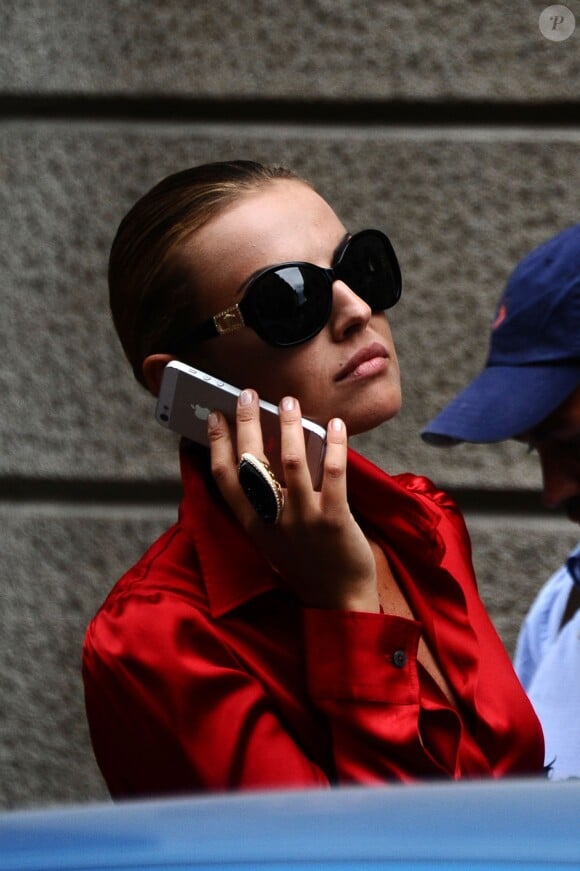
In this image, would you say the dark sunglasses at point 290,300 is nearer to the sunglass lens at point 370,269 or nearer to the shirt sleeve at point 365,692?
the sunglass lens at point 370,269

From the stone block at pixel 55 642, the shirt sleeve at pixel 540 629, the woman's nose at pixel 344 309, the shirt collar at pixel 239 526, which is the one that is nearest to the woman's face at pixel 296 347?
the woman's nose at pixel 344 309

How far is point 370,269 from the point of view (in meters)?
1.93

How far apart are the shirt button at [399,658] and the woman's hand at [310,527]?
7cm

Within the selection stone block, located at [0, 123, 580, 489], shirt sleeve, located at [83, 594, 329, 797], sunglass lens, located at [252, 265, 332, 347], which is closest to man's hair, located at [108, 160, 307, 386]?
sunglass lens, located at [252, 265, 332, 347]

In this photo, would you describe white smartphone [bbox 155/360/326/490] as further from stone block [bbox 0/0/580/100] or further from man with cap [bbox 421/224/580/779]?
stone block [bbox 0/0/580/100]

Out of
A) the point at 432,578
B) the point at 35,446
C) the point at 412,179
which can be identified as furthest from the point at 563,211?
the point at 432,578

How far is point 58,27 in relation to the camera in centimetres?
398

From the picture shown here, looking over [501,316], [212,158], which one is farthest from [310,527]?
[212,158]

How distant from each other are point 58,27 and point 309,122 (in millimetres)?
891

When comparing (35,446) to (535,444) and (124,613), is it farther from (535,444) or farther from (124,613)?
(124,613)

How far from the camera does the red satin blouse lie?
66.4 inches

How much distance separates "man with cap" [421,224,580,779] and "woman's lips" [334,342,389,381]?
0.66 m

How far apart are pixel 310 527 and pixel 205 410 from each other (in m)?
0.27

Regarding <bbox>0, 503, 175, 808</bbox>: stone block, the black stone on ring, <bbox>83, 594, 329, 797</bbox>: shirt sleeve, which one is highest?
the black stone on ring
